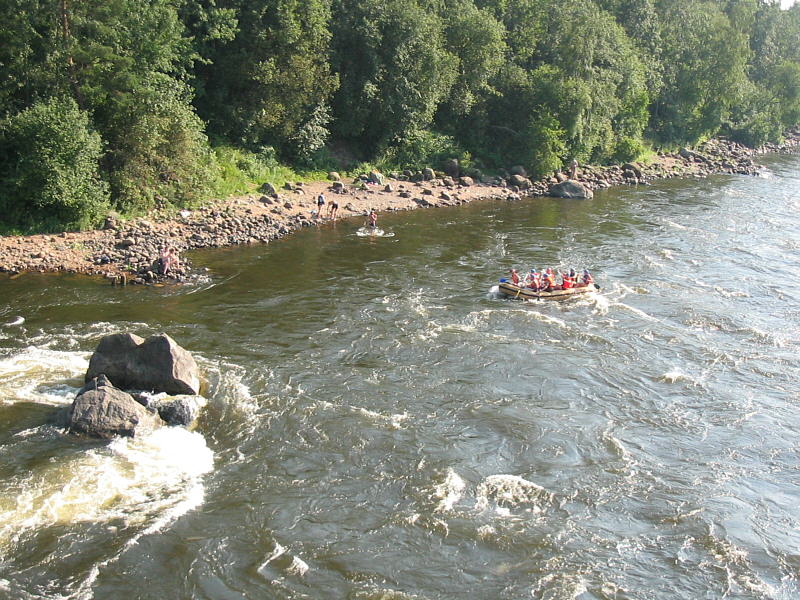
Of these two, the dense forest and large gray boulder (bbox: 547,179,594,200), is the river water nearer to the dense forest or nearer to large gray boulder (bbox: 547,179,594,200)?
the dense forest

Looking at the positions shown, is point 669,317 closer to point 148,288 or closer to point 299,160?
point 148,288

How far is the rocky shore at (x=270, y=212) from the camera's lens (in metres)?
32.9

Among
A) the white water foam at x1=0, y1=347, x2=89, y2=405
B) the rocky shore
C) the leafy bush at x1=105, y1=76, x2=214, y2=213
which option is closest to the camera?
the white water foam at x1=0, y1=347, x2=89, y2=405

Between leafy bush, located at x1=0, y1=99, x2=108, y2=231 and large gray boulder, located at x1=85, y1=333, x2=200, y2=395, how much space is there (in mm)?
14413

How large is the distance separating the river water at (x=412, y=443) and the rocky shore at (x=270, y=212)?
4.91 feet

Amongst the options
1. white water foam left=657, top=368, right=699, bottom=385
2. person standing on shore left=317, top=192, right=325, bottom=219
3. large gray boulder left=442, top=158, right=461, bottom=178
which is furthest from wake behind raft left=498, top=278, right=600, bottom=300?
large gray boulder left=442, top=158, right=461, bottom=178

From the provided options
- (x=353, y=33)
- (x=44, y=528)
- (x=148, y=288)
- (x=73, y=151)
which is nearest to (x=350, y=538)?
(x=44, y=528)

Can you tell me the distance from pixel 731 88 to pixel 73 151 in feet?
230

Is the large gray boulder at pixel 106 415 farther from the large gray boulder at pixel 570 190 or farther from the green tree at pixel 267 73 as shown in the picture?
the large gray boulder at pixel 570 190

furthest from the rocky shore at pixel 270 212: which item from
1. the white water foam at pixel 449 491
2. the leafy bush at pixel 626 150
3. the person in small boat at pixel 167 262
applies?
the white water foam at pixel 449 491

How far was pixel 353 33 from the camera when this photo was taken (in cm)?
→ 5078

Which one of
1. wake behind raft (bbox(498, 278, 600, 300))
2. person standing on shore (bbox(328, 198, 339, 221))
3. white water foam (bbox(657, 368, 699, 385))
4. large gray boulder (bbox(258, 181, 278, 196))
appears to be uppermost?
large gray boulder (bbox(258, 181, 278, 196))

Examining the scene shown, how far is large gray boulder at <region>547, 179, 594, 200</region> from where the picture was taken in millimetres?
56062

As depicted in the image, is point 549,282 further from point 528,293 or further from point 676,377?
point 676,377
